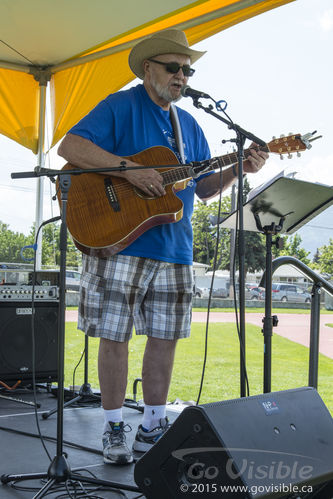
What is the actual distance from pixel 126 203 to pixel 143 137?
300mm

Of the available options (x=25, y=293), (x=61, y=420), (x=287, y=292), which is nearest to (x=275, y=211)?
(x=61, y=420)

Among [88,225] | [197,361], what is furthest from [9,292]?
[197,361]

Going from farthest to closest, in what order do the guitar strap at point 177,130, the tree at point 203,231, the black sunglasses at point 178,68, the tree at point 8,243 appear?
the tree at point 203,231, the tree at point 8,243, the guitar strap at point 177,130, the black sunglasses at point 178,68

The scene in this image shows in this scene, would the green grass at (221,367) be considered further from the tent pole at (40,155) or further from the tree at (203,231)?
the tree at (203,231)

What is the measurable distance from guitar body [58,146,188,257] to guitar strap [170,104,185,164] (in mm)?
120

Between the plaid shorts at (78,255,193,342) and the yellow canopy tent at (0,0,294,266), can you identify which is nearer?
the plaid shorts at (78,255,193,342)

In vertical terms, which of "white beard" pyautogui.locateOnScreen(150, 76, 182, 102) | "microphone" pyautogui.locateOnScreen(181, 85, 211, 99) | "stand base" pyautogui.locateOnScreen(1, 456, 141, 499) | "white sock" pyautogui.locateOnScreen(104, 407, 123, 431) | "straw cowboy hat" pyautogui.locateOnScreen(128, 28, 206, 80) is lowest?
"stand base" pyautogui.locateOnScreen(1, 456, 141, 499)

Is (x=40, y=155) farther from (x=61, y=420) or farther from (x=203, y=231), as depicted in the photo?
(x=203, y=231)

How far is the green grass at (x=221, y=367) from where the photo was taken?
20.4 feet

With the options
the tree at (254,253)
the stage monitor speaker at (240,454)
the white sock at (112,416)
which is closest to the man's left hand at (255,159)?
the stage monitor speaker at (240,454)

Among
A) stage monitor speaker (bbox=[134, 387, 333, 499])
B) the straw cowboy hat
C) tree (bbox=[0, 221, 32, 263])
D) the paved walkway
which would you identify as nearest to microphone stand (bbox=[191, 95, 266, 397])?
stage monitor speaker (bbox=[134, 387, 333, 499])

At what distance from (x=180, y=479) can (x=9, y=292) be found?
238 centimetres

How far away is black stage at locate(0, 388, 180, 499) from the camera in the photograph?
1.80 metres

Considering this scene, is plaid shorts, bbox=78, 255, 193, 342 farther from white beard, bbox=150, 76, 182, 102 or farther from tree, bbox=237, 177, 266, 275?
tree, bbox=237, 177, 266, 275
